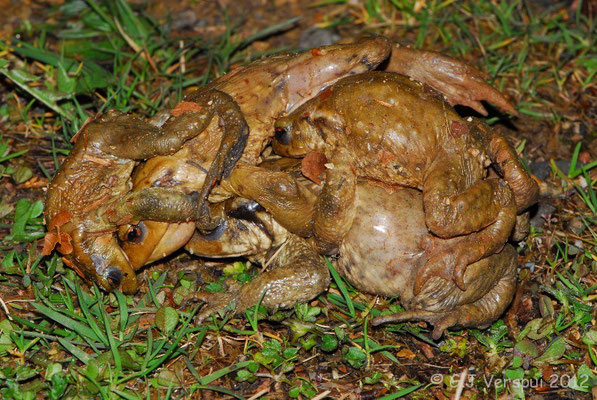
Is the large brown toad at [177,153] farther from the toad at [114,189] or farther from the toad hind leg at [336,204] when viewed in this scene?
the toad hind leg at [336,204]

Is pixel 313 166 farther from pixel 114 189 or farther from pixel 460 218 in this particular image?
pixel 114 189

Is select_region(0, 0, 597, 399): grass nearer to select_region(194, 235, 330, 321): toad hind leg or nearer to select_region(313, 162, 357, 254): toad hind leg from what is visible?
select_region(194, 235, 330, 321): toad hind leg

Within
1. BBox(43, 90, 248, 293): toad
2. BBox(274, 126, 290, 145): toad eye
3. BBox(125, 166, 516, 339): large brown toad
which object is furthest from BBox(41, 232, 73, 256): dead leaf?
BBox(274, 126, 290, 145): toad eye

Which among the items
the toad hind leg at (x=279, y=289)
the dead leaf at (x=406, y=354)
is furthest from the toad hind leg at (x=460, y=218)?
the toad hind leg at (x=279, y=289)

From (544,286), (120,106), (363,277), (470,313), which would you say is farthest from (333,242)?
(120,106)

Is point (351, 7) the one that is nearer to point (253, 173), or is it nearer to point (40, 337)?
point (253, 173)

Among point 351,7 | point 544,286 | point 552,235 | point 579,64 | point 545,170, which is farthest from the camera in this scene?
point 351,7

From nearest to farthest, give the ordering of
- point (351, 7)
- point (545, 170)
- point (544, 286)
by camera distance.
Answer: point (544, 286) < point (545, 170) < point (351, 7)
